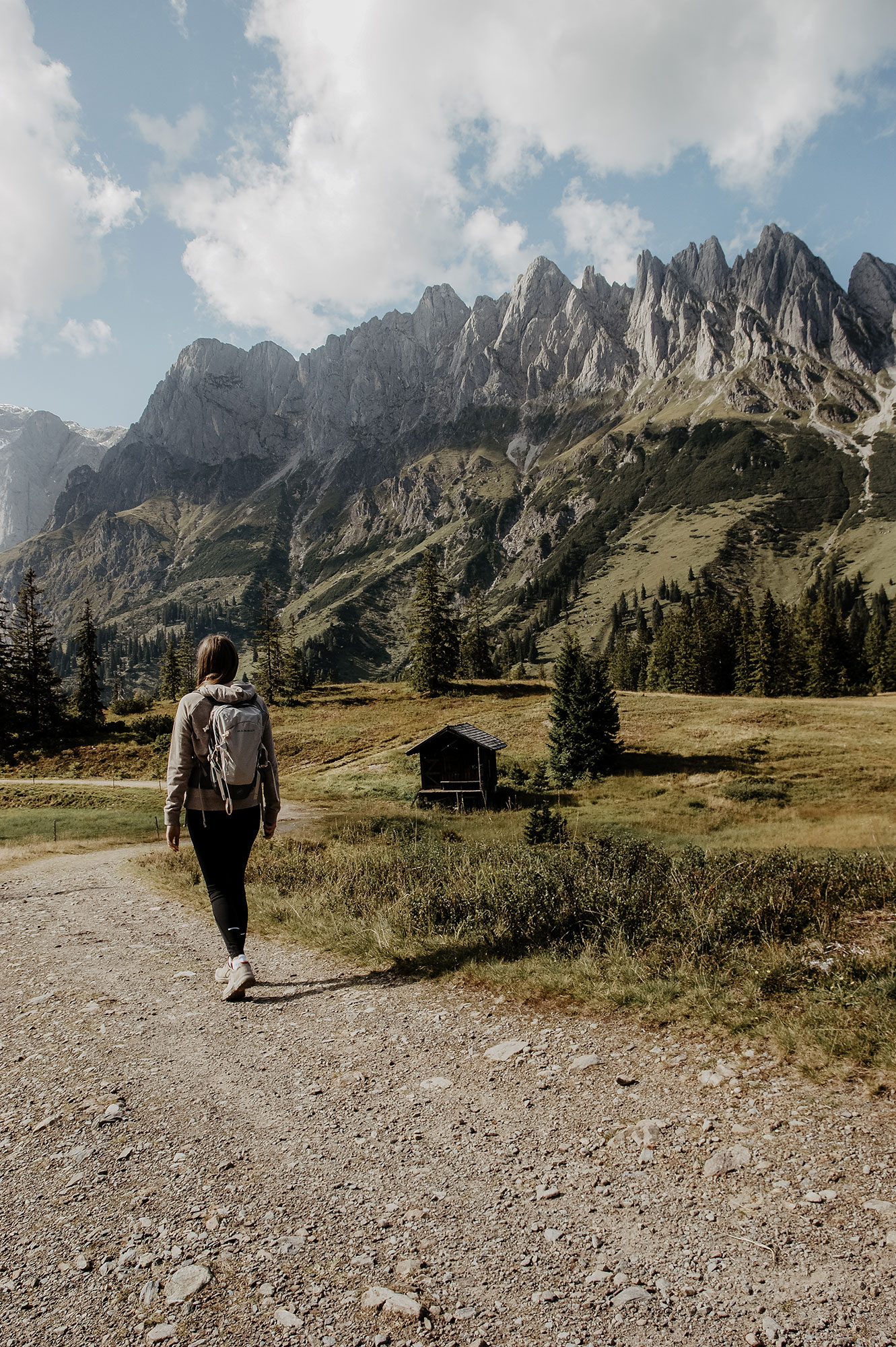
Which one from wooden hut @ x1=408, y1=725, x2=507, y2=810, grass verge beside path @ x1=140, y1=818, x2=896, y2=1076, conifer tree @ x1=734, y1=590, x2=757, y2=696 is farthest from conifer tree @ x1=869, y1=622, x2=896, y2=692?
grass verge beside path @ x1=140, y1=818, x2=896, y2=1076

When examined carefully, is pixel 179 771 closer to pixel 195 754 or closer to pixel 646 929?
pixel 195 754

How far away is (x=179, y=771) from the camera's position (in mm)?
6969

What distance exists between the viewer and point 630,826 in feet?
109

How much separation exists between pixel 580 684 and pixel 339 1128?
157ft

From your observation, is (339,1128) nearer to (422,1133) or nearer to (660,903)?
(422,1133)

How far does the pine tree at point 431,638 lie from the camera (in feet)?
249

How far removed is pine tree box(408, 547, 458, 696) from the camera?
75.8m

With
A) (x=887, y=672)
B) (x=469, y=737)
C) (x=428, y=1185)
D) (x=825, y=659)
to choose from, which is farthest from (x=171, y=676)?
(x=887, y=672)

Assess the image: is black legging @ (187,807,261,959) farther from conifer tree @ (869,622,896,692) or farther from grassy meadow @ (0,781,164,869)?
conifer tree @ (869,622,896,692)

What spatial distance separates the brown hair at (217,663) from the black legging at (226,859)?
60.1 inches

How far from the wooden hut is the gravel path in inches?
1515

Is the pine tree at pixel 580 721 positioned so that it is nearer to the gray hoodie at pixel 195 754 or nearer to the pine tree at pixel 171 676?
the gray hoodie at pixel 195 754

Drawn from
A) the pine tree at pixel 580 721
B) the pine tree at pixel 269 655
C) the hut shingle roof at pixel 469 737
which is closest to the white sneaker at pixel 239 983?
the hut shingle roof at pixel 469 737

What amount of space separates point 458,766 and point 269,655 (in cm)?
4772
